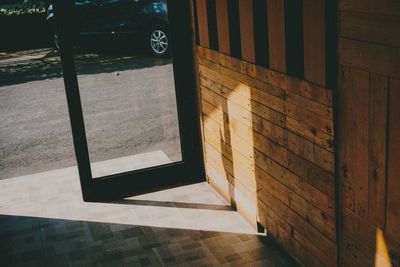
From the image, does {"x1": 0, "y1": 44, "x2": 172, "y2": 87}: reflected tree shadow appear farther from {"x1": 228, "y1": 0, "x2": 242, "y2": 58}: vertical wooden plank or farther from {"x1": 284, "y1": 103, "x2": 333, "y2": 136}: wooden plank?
{"x1": 284, "y1": 103, "x2": 333, "y2": 136}: wooden plank

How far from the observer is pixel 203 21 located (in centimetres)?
487

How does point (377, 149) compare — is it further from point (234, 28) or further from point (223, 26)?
point (223, 26)

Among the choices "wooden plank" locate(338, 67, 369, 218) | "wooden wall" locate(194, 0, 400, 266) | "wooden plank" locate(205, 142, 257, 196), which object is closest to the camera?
"wooden wall" locate(194, 0, 400, 266)

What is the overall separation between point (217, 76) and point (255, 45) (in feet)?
2.93

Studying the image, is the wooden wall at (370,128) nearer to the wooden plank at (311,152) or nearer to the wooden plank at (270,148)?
the wooden plank at (311,152)

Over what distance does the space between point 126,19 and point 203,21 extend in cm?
300

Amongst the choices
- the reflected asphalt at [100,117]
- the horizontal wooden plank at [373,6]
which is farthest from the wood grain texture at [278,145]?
the reflected asphalt at [100,117]

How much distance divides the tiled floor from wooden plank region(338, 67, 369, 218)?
128 cm

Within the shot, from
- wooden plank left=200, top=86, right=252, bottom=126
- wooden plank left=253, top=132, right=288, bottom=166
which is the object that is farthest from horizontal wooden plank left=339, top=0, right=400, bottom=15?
wooden plank left=200, top=86, right=252, bottom=126

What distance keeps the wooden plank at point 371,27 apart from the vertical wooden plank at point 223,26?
172cm

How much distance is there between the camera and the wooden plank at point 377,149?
2609 mm

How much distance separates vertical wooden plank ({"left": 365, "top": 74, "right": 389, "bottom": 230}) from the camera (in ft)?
8.56

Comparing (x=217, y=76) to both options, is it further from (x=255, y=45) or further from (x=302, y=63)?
(x=302, y=63)

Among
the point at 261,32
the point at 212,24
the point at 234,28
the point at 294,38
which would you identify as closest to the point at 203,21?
the point at 212,24
